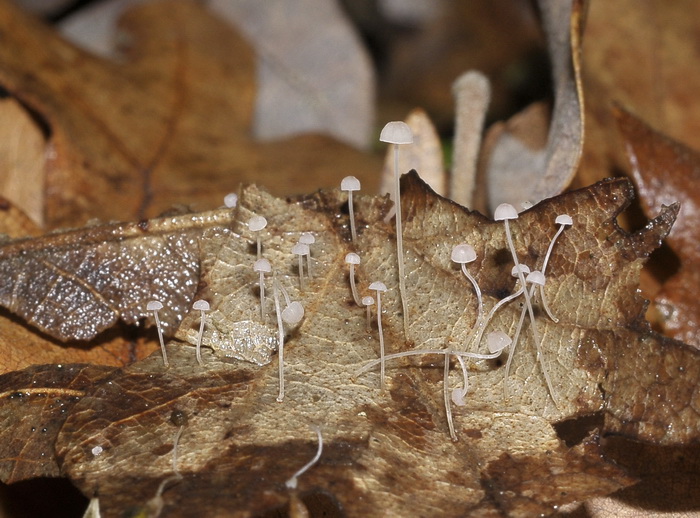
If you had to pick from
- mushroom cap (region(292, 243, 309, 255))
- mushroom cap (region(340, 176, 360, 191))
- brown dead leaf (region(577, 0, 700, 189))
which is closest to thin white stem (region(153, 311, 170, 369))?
mushroom cap (region(292, 243, 309, 255))

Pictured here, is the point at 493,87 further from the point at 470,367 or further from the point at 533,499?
the point at 533,499

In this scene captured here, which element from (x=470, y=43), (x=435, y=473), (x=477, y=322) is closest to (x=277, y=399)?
(x=435, y=473)

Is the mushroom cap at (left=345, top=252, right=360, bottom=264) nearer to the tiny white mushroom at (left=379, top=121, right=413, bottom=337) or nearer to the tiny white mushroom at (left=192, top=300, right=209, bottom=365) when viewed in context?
the tiny white mushroom at (left=379, top=121, right=413, bottom=337)

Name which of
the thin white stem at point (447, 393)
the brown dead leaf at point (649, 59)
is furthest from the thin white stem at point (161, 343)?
the brown dead leaf at point (649, 59)

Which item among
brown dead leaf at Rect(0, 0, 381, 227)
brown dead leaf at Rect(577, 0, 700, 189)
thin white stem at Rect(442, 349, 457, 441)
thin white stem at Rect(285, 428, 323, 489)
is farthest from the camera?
brown dead leaf at Rect(577, 0, 700, 189)

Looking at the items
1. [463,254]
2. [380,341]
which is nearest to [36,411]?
[380,341]

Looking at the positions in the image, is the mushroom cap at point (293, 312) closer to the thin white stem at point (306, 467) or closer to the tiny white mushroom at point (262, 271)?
the tiny white mushroom at point (262, 271)
